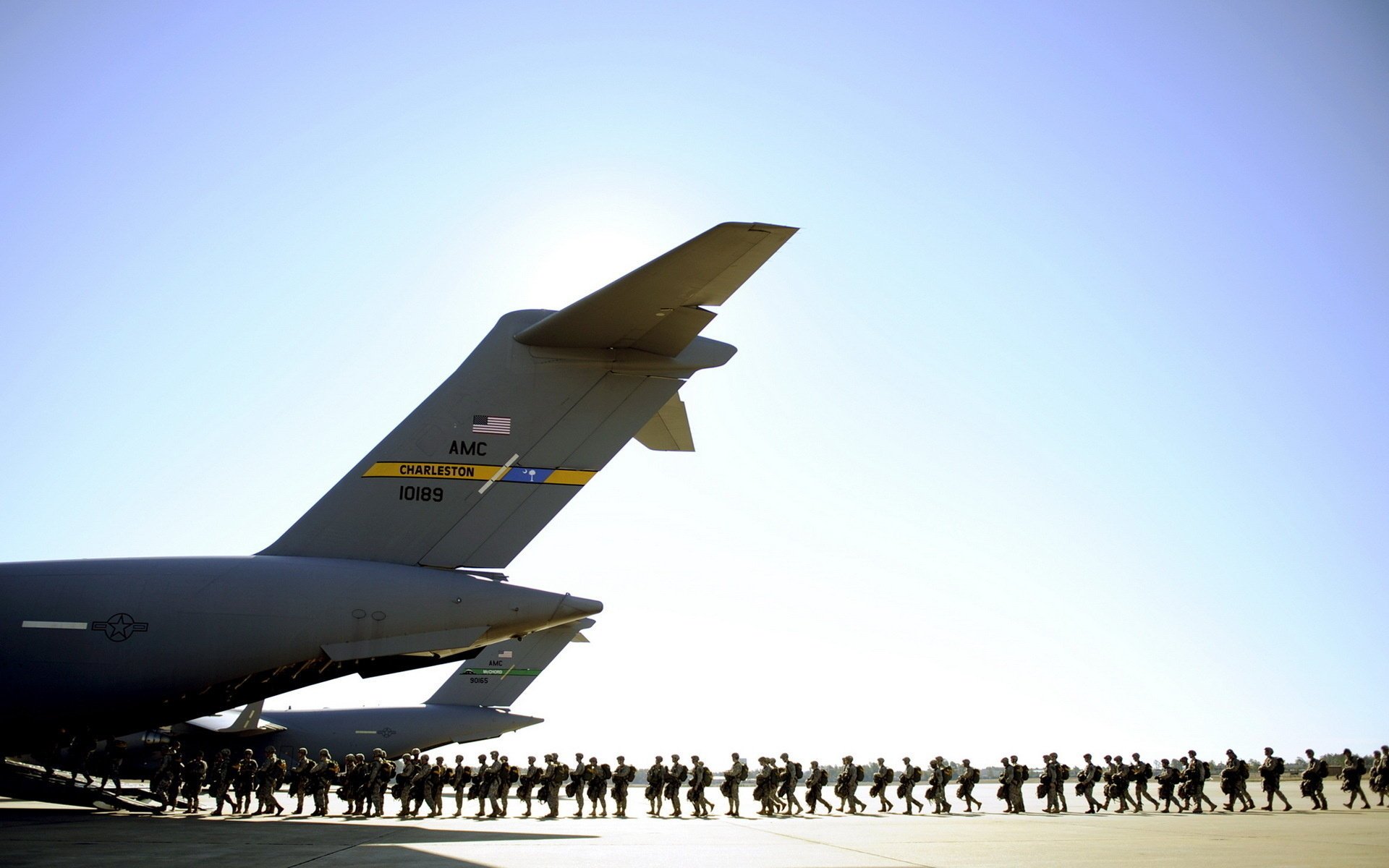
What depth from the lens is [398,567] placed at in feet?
28.9

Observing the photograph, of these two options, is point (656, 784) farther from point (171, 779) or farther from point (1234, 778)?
point (1234, 778)

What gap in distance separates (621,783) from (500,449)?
7.01 metres

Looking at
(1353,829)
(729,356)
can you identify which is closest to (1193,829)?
(1353,829)

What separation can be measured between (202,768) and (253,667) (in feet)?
17.0

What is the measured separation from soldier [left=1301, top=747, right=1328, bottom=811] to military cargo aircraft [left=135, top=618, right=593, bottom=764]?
11.7 metres

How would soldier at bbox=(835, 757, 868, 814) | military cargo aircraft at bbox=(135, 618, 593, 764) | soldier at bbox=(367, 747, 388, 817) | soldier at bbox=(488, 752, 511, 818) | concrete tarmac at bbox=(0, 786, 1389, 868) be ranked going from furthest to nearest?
military cargo aircraft at bbox=(135, 618, 593, 764) < soldier at bbox=(835, 757, 868, 814) < soldier at bbox=(488, 752, 511, 818) < soldier at bbox=(367, 747, 388, 817) < concrete tarmac at bbox=(0, 786, 1389, 868)

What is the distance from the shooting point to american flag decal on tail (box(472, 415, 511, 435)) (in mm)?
9086

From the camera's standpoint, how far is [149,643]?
8422 mm

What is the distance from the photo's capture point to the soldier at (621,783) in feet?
A: 45.8

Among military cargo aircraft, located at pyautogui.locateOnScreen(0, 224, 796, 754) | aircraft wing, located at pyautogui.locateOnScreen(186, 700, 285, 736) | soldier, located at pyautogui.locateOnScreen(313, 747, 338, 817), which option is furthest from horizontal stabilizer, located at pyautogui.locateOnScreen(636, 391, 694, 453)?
aircraft wing, located at pyautogui.locateOnScreen(186, 700, 285, 736)

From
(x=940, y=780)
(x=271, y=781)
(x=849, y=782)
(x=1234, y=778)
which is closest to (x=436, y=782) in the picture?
(x=271, y=781)

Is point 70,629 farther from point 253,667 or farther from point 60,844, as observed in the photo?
point 60,844

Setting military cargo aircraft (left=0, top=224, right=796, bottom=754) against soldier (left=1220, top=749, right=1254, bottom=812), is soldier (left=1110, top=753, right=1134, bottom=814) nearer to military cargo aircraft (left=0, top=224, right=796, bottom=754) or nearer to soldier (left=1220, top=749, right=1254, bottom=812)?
soldier (left=1220, top=749, right=1254, bottom=812)

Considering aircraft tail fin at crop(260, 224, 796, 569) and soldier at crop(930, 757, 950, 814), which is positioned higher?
aircraft tail fin at crop(260, 224, 796, 569)
